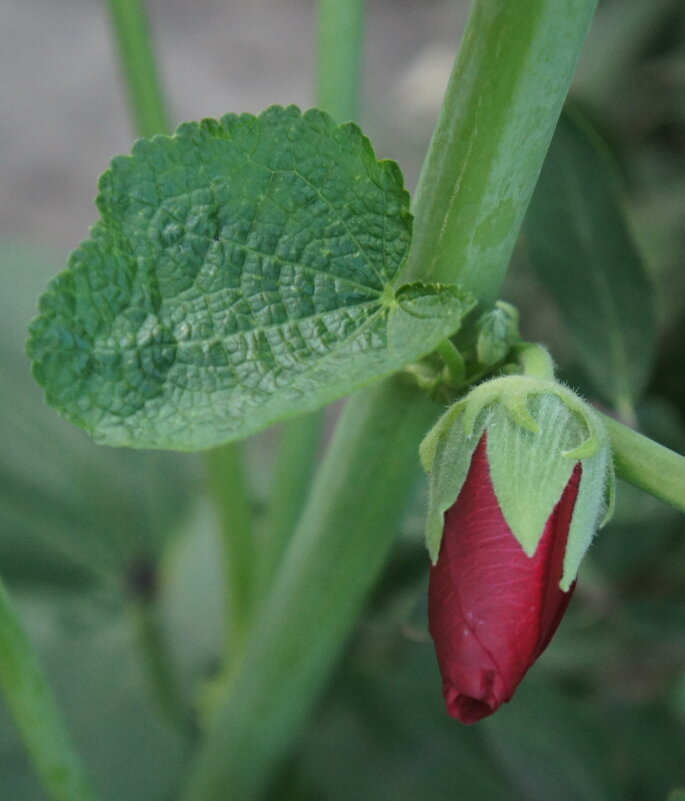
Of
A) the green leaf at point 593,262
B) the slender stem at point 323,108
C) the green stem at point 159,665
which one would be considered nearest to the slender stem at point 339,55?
the slender stem at point 323,108

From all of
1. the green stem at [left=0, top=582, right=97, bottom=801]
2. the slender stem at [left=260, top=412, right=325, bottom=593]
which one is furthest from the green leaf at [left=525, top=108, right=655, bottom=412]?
the green stem at [left=0, top=582, right=97, bottom=801]

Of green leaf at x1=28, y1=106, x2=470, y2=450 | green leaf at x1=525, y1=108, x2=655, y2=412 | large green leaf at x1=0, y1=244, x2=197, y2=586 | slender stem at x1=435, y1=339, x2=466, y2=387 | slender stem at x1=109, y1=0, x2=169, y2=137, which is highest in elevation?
slender stem at x1=109, y1=0, x2=169, y2=137

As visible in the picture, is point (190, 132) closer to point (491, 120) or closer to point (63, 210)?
point (491, 120)

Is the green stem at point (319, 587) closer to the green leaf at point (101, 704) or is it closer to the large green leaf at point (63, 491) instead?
the green leaf at point (101, 704)

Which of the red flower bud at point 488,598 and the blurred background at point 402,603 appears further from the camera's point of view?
the blurred background at point 402,603

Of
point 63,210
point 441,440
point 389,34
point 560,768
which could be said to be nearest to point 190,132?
point 441,440

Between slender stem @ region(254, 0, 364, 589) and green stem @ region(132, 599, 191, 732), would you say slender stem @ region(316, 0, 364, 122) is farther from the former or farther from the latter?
green stem @ region(132, 599, 191, 732)
